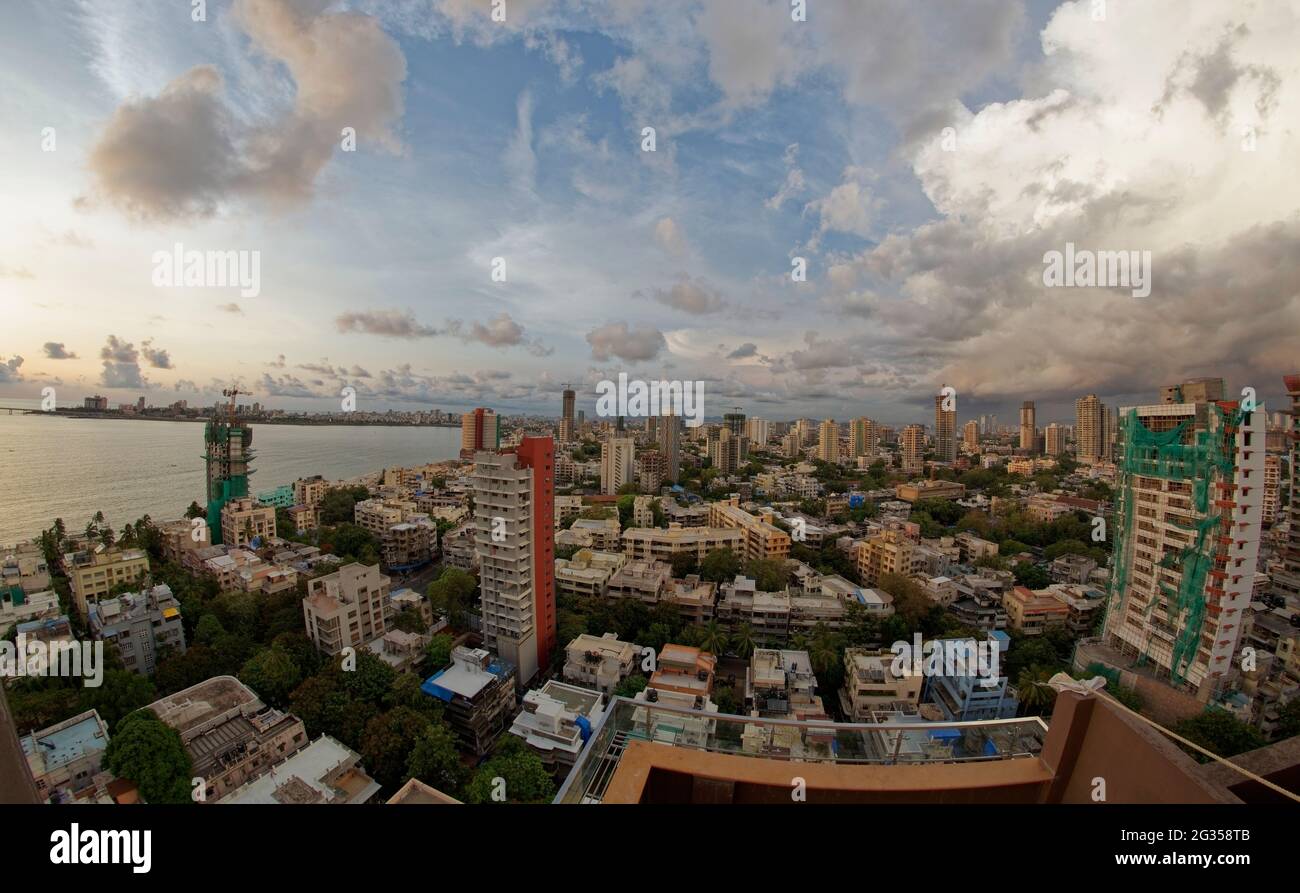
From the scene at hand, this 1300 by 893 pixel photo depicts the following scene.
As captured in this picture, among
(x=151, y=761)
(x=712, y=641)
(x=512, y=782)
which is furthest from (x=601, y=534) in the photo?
(x=151, y=761)

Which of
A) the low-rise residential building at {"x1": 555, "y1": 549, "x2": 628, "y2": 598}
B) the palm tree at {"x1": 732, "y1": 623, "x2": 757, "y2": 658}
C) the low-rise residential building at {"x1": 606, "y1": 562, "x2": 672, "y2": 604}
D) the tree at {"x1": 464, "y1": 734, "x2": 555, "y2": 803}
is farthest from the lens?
the low-rise residential building at {"x1": 555, "y1": 549, "x2": 628, "y2": 598}

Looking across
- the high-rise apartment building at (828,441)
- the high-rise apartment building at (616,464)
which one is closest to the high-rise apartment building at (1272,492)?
the high-rise apartment building at (828,441)

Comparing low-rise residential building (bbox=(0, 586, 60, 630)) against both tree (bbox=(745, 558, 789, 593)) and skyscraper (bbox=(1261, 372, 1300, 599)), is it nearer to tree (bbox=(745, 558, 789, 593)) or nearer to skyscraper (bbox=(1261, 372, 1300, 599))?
tree (bbox=(745, 558, 789, 593))

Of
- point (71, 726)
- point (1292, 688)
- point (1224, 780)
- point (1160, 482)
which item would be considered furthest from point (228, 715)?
point (1292, 688)

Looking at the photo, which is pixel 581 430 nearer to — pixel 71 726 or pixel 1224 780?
pixel 71 726

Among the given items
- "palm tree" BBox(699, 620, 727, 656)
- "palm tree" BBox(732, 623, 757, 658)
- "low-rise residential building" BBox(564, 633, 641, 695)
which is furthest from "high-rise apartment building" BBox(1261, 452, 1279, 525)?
"low-rise residential building" BBox(564, 633, 641, 695)

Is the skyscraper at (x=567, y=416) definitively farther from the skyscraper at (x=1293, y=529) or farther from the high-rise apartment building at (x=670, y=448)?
the skyscraper at (x=1293, y=529)
